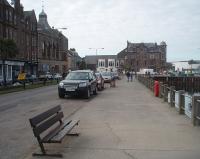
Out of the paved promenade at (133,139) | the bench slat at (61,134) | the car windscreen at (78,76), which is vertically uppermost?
the car windscreen at (78,76)

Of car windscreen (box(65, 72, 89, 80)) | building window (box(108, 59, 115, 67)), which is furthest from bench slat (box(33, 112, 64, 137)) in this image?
building window (box(108, 59, 115, 67))

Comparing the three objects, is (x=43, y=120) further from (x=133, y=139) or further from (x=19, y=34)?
(x=19, y=34)

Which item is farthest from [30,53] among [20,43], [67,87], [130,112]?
[130,112]

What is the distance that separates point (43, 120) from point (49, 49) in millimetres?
86419

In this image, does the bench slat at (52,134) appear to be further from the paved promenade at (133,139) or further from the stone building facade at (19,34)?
the stone building facade at (19,34)

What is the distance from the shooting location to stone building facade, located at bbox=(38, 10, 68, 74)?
84.1 m

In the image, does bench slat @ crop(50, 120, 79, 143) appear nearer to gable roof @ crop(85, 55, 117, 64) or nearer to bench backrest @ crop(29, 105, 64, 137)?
bench backrest @ crop(29, 105, 64, 137)

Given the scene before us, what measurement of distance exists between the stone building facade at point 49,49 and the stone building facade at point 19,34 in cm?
556

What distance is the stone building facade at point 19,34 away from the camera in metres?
59.4

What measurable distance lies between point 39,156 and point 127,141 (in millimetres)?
2287

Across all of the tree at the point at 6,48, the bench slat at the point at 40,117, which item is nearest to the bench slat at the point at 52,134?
the bench slat at the point at 40,117

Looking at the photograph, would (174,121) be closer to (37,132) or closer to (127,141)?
(127,141)

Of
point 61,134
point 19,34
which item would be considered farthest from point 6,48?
point 61,134

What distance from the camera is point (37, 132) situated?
7051 millimetres
